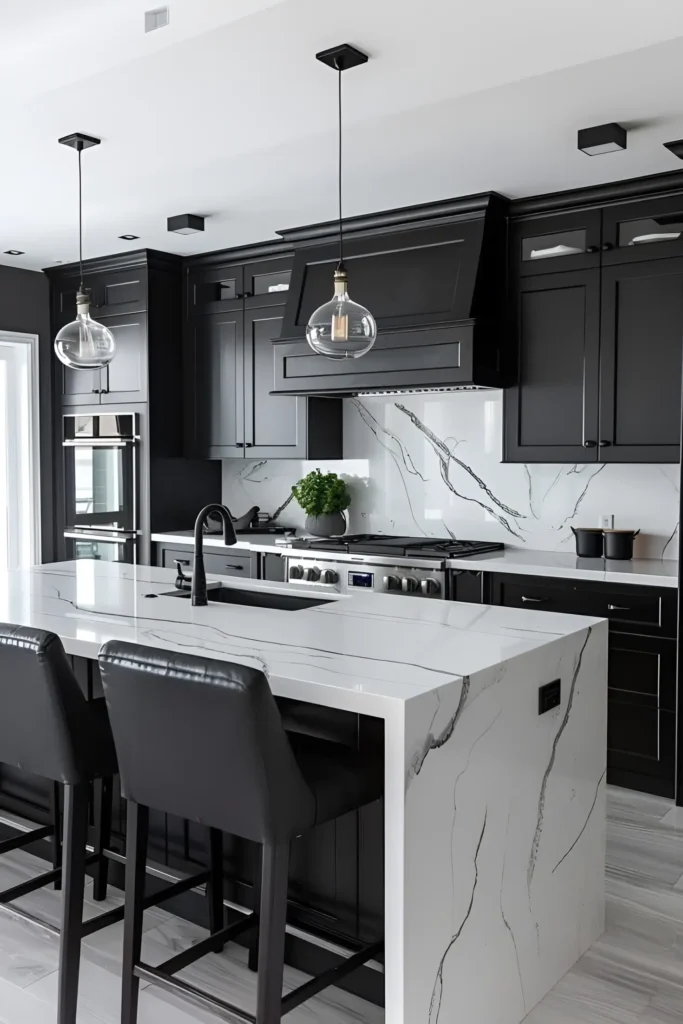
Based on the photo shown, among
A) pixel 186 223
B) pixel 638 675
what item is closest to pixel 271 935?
pixel 638 675

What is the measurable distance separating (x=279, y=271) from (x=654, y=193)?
216 centimetres

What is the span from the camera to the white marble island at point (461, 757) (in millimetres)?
1889

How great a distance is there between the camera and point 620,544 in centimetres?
409

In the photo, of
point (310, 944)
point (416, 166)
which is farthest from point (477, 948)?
point (416, 166)

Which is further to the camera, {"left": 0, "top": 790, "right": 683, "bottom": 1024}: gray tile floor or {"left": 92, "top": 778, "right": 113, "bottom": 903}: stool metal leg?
{"left": 92, "top": 778, "right": 113, "bottom": 903}: stool metal leg

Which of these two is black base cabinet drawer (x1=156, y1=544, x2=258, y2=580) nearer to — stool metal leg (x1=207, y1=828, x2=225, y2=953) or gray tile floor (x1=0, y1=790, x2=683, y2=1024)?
gray tile floor (x1=0, y1=790, x2=683, y2=1024)

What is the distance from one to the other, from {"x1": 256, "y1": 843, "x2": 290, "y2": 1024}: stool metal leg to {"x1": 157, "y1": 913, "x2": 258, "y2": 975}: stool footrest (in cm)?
31

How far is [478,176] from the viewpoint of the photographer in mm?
3873

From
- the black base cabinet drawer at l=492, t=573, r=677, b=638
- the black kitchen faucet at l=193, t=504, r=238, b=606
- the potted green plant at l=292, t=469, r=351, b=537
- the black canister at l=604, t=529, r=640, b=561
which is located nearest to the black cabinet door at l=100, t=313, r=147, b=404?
the potted green plant at l=292, t=469, r=351, b=537

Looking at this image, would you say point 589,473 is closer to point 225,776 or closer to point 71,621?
point 71,621

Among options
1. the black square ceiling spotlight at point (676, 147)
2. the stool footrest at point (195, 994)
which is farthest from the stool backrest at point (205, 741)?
the black square ceiling spotlight at point (676, 147)

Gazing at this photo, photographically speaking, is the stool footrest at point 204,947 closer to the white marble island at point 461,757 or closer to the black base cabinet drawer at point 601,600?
the white marble island at point 461,757

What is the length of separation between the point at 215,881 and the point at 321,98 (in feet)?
7.91

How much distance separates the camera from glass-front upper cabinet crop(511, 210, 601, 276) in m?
4.05
